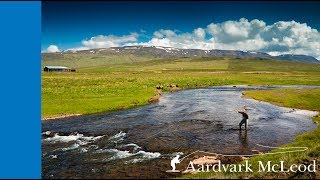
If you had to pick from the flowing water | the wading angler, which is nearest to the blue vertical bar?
→ the flowing water

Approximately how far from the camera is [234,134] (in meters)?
29.7

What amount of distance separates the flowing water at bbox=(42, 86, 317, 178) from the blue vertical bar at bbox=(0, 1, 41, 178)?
12.9 ft

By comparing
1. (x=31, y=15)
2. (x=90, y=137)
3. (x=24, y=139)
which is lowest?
(x=90, y=137)

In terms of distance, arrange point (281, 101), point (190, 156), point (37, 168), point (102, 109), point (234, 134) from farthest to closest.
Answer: point (281, 101), point (102, 109), point (234, 134), point (190, 156), point (37, 168)

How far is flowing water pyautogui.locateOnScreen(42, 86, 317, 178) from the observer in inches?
798

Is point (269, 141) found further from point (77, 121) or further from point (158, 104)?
point (158, 104)

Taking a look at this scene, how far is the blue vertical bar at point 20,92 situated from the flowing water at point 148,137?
12.9 feet

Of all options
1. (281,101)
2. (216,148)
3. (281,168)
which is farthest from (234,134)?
(281,101)

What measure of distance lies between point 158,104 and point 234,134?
72.8 ft

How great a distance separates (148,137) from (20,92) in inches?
584

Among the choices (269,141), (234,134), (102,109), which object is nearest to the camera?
(269,141)

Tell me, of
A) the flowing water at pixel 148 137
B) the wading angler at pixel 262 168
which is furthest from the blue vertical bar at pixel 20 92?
the wading angler at pixel 262 168

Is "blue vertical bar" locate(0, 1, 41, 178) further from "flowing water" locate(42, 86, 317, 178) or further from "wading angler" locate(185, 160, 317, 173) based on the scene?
"wading angler" locate(185, 160, 317, 173)

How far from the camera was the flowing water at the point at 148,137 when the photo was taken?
798 inches
